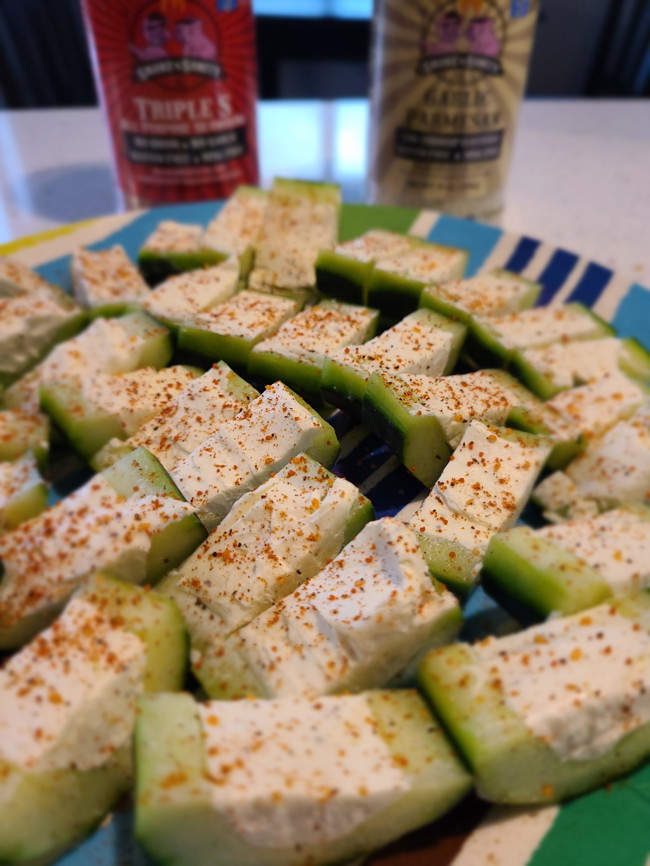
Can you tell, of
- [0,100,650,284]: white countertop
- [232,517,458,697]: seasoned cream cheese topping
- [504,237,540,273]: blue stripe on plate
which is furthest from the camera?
[0,100,650,284]: white countertop

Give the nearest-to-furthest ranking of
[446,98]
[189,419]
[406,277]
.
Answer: [189,419] < [406,277] < [446,98]

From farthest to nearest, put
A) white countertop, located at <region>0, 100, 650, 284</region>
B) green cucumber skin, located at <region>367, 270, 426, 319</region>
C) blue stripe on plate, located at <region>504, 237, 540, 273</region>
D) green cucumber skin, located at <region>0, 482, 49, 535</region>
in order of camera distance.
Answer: white countertop, located at <region>0, 100, 650, 284</region>
blue stripe on plate, located at <region>504, 237, 540, 273</region>
green cucumber skin, located at <region>367, 270, 426, 319</region>
green cucumber skin, located at <region>0, 482, 49, 535</region>

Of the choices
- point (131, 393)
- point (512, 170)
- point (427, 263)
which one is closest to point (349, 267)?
point (427, 263)

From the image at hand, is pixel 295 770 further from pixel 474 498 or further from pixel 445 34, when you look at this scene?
pixel 445 34

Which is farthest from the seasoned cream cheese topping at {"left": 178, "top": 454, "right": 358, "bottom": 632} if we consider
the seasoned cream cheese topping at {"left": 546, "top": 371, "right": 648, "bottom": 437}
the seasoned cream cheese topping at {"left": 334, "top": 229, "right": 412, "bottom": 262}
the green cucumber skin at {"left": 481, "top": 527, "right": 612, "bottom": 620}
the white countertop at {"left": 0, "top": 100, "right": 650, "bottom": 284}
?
the white countertop at {"left": 0, "top": 100, "right": 650, "bottom": 284}

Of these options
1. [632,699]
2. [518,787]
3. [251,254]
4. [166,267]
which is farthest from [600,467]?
[166,267]

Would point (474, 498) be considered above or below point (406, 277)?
below

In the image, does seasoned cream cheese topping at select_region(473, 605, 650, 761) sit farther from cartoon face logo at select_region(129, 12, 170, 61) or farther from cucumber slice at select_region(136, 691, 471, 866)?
cartoon face logo at select_region(129, 12, 170, 61)
